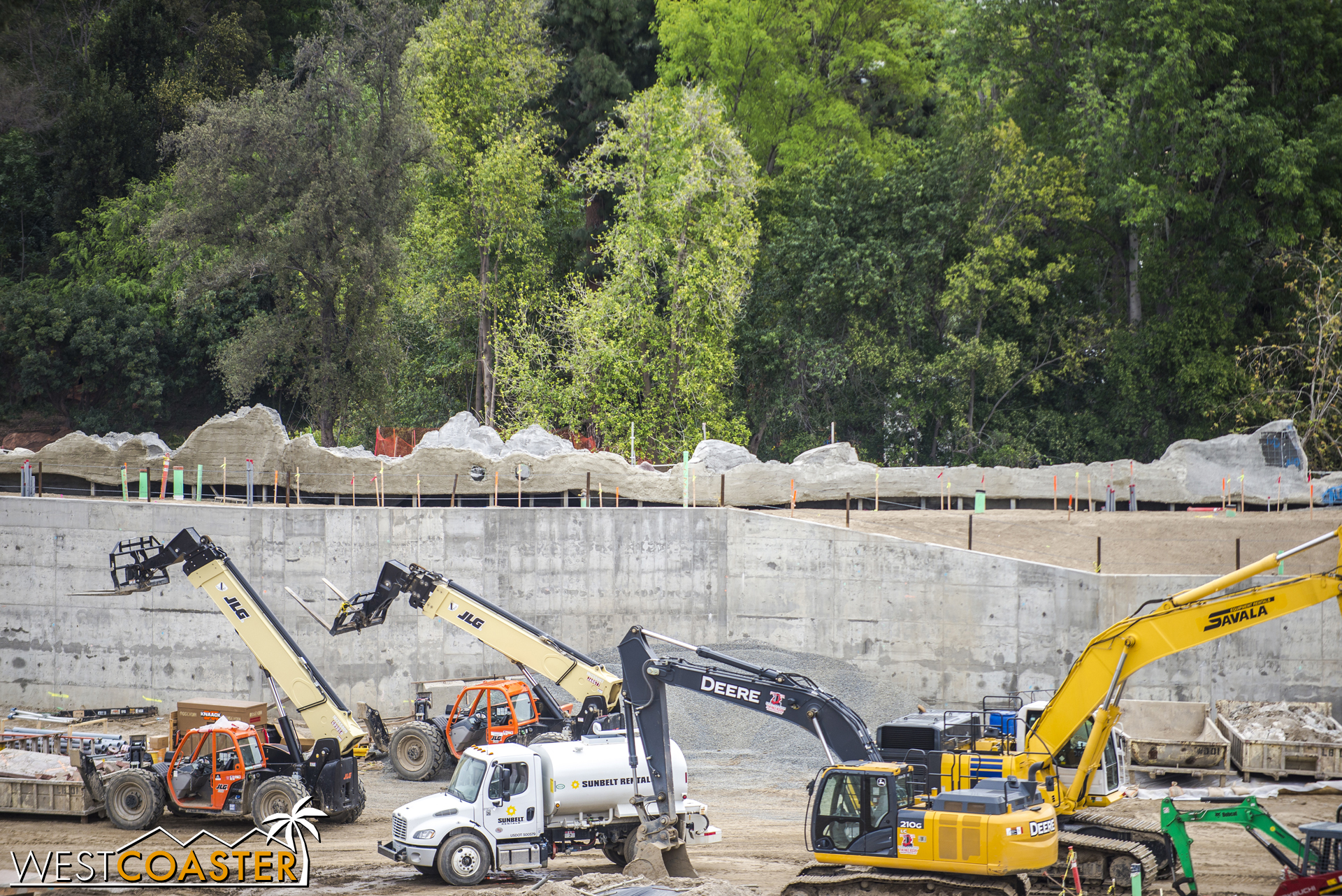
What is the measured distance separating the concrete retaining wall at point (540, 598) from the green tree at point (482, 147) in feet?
44.9

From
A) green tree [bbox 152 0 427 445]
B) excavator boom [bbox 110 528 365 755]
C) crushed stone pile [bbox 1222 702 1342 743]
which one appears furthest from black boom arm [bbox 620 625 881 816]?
green tree [bbox 152 0 427 445]

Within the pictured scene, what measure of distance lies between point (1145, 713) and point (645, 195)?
2356cm

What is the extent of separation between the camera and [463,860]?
1408 cm

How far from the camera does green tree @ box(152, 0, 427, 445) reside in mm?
32969

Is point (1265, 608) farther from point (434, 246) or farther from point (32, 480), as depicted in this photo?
point (434, 246)

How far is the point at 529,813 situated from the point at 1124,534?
1808 centimetres

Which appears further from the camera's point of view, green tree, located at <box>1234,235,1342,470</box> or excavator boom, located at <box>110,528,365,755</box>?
green tree, located at <box>1234,235,1342,470</box>

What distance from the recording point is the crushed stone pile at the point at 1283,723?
20.1 m

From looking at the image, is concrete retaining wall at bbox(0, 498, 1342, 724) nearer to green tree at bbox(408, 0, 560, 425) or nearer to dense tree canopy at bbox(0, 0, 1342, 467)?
dense tree canopy at bbox(0, 0, 1342, 467)

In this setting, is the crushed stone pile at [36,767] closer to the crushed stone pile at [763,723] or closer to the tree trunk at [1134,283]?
the crushed stone pile at [763,723]

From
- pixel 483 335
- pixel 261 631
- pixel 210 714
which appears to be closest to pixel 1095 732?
pixel 261 631

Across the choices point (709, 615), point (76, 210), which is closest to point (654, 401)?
point (709, 615)

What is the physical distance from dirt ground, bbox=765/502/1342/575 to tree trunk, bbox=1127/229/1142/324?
11.5m

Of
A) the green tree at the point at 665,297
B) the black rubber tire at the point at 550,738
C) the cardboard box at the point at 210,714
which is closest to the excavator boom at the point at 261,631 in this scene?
the cardboard box at the point at 210,714
